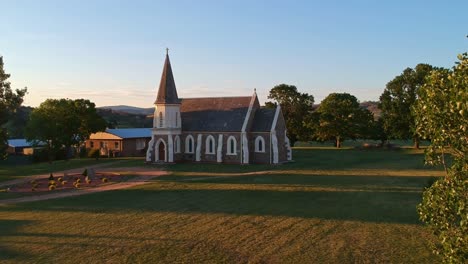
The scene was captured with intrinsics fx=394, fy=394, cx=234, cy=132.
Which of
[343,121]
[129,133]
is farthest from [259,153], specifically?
[343,121]

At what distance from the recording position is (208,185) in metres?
32.9

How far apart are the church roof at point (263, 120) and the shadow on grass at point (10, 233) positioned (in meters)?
32.0

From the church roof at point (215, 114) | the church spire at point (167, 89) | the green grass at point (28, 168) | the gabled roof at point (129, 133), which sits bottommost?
the green grass at point (28, 168)

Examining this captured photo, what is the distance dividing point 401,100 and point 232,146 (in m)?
33.1

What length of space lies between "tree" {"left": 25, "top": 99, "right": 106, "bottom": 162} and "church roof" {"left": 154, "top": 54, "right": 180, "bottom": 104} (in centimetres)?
1430

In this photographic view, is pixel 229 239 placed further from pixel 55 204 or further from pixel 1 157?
pixel 1 157

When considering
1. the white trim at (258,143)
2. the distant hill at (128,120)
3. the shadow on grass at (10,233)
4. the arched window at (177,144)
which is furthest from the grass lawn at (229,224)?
the distant hill at (128,120)

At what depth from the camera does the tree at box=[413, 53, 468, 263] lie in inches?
348

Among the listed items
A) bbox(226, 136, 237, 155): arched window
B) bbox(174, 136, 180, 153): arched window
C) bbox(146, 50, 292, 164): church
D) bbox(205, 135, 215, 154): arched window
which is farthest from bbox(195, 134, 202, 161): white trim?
bbox(226, 136, 237, 155): arched window

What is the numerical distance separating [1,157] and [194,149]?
73.3ft

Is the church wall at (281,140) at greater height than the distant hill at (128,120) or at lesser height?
lesser

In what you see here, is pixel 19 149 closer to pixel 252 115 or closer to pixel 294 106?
pixel 252 115

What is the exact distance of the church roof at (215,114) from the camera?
166 feet

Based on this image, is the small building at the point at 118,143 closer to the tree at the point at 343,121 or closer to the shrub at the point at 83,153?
the shrub at the point at 83,153
